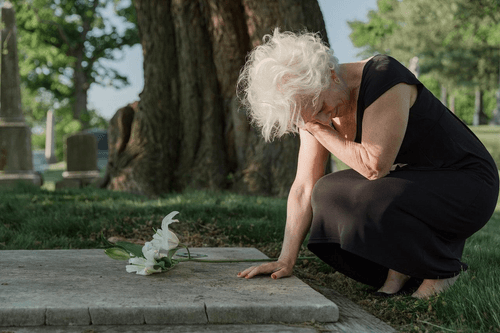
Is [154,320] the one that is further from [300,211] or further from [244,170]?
[244,170]

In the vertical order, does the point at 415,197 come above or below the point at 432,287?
above

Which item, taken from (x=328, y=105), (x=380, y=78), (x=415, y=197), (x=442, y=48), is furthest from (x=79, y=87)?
(x=415, y=197)

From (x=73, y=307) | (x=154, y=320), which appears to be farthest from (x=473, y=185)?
(x=73, y=307)

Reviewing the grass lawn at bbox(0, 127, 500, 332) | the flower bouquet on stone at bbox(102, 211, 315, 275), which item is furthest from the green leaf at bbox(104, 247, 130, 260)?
the grass lawn at bbox(0, 127, 500, 332)

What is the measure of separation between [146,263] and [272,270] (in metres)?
0.64

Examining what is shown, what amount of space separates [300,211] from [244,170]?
3.38m

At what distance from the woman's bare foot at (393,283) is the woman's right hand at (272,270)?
0.57 metres

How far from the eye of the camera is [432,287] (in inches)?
97.9

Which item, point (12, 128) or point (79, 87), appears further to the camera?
point (79, 87)

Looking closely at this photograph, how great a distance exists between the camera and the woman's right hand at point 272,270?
8.25 feet

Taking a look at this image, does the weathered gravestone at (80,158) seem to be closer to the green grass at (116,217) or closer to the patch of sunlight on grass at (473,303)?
the green grass at (116,217)

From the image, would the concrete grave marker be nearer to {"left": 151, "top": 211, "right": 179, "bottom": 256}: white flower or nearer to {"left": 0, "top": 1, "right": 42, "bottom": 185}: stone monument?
{"left": 151, "top": 211, "right": 179, "bottom": 256}: white flower

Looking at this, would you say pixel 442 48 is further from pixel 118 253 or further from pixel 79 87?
pixel 118 253

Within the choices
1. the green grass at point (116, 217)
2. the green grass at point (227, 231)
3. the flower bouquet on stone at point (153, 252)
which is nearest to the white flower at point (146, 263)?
the flower bouquet on stone at point (153, 252)
